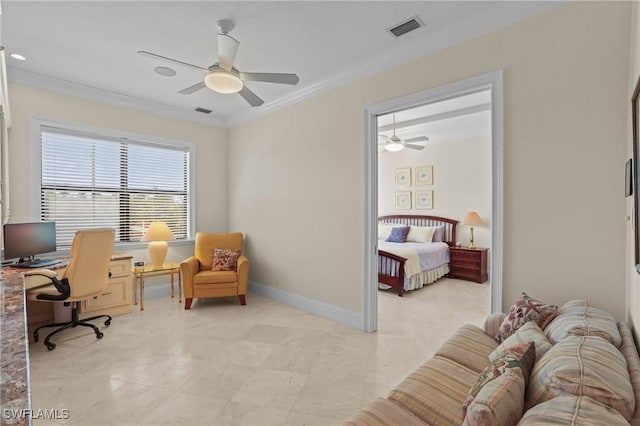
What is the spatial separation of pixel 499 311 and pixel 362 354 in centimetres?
123

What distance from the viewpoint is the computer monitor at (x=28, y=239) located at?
10.4 feet

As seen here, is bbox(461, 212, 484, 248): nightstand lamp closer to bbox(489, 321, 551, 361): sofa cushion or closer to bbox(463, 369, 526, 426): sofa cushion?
bbox(489, 321, 551, 361): sofa cushion

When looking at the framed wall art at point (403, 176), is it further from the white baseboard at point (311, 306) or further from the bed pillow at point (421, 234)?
the white baseboard at point (311, 306)

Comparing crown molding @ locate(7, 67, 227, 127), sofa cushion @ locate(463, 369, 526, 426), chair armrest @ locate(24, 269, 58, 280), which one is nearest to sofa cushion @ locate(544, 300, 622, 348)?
sofa cushion @ locate(463, 369, 526, 426)

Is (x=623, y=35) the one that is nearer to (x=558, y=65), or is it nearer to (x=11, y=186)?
(x=558, y=65)

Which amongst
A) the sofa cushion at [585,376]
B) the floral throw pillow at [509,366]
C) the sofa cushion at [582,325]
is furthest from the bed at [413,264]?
the sofa cushion at [585,376]

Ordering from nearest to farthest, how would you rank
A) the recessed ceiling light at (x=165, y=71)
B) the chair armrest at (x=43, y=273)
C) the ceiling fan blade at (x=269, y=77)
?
the ceiling fan blade at (x=269, y=77) < the chair armrest at (x=43, y=273) < the recessed ceiling light at (x=165, y=71)

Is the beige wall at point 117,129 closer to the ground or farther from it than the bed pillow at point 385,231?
farther from it

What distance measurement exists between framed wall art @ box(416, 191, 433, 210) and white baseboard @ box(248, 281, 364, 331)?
163 inches

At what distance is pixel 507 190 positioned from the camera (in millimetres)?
2426

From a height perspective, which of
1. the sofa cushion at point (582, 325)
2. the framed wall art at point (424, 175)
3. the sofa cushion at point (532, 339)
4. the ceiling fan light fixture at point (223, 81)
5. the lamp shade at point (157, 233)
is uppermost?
the ceiling fan light fixture at point (223, 81)

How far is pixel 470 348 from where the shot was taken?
1.94 meters

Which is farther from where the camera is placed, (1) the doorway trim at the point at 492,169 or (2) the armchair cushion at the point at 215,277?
(2) the armchair cushion at the point at 215,277

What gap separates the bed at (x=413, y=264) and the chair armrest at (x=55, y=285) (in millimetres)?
4110
